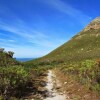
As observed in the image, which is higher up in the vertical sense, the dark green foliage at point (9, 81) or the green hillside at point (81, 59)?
the green hillside at point (81, 59)

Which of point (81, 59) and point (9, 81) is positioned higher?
point (81, 59)

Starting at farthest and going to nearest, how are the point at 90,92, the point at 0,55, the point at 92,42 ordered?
the point at 92,42 < the point at 0,55 < the point at 90,92

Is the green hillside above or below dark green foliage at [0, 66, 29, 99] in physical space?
above

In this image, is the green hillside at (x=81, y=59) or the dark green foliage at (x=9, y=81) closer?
the dark green foliage at (x=9, y=81)

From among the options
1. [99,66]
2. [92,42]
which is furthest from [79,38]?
[99,66]

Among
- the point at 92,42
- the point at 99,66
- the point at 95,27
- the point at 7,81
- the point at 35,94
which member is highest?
the point at 95,27

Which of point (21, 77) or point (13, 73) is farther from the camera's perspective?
point (21, 77)

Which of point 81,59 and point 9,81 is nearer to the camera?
point 9,81

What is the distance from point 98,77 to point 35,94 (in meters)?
5.21

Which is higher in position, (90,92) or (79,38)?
(79,38)

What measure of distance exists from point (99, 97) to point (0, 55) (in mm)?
18415

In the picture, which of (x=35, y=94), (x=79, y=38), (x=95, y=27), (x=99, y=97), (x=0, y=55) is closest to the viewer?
(x=99, y=97)

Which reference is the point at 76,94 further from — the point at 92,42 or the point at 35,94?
the point at 92,42

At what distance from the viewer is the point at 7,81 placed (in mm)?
14945
